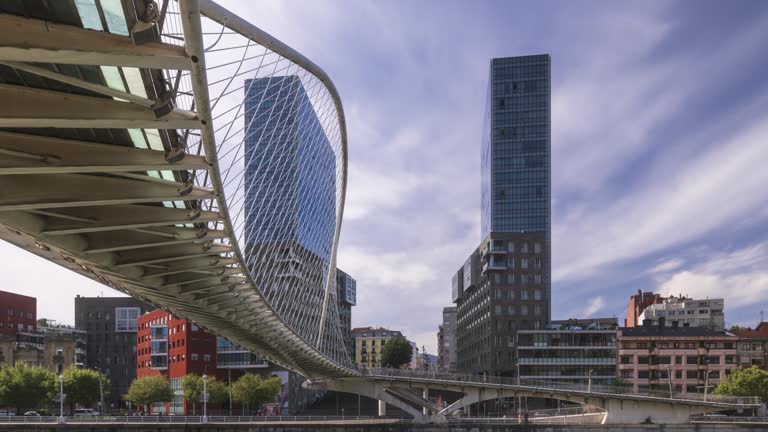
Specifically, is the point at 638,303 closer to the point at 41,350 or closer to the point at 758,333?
the point at 758,333

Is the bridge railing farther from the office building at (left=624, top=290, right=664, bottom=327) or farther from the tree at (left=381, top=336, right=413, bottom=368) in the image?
the office building at (left=624, top=290, right=664, bottom=327)

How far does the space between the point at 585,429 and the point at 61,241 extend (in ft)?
182

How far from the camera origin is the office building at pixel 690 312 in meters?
154

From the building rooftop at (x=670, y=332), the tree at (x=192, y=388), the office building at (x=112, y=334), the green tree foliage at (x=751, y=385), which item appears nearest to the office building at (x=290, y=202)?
the tree at (x=192, y=388)

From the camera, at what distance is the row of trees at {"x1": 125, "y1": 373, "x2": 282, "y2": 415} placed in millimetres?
82375

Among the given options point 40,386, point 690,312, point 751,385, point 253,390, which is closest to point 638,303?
point 690,312

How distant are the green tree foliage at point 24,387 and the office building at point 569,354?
212 feet

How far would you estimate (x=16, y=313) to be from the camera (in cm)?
10812

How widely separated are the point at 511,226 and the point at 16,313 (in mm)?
83795

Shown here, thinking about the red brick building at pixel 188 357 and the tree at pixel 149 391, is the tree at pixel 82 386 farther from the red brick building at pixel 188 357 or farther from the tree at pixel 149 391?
the red brick building at pixel 188 357

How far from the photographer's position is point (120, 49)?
9.48m

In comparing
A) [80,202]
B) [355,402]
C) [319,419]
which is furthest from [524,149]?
[80,202]

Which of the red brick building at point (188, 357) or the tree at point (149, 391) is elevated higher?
the red brick building at point (188, 357)

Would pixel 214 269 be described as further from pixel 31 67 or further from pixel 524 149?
pixel 524 149
